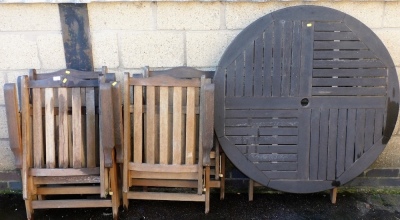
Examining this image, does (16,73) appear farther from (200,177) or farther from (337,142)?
(337,142)

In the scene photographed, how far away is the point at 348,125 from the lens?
3117 mm

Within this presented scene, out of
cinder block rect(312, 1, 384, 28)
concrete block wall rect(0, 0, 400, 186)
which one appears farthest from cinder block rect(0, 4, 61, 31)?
cinder block rect(312, 1, 384, 28)

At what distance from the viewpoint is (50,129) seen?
298cm

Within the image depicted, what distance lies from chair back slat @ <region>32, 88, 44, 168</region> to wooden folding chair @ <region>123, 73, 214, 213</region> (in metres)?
0.62

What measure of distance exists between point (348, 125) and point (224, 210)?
1.15 metres

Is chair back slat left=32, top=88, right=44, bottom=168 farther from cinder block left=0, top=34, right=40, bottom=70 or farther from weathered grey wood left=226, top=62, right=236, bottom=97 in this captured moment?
weathered grey wood left=226, top=62, right=236, bottom=97

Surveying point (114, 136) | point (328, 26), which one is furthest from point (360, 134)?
point (114, 136)

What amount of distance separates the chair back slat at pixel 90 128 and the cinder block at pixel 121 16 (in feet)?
1.78

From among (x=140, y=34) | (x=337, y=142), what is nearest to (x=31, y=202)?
(x=140, y=34)

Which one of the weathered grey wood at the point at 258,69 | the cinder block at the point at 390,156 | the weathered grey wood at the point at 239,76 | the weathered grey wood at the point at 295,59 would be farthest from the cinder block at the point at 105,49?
the cinder block at the point at 390,156

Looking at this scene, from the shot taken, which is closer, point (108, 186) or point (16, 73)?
point (108, 186)

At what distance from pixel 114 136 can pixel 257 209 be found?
1.24 meters

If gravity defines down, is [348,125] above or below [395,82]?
below

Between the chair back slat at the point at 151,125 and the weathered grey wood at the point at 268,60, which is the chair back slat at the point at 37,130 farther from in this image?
the weathered grey wood at the point at 268,60
